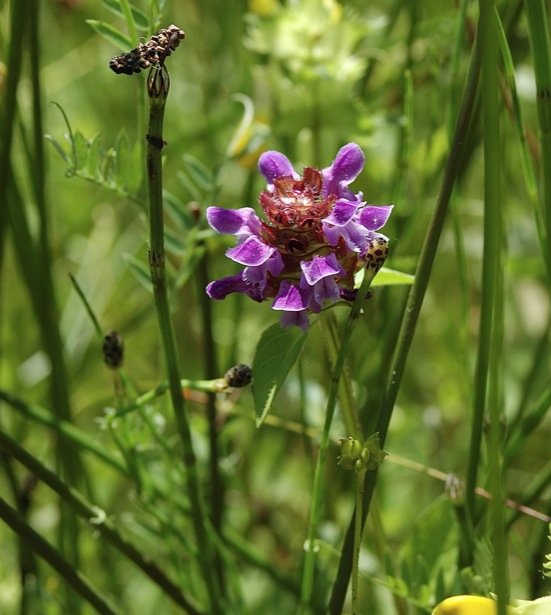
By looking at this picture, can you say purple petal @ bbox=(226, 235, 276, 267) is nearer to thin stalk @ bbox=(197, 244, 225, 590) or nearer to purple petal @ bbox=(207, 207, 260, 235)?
purple petal @ bbox=(207, 207, 260, 235)

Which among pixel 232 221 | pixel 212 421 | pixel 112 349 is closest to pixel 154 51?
pixel 232 221

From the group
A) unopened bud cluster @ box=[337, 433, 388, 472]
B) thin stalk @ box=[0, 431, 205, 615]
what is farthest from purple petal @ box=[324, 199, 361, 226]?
thin stalk @ box=[0, 431, 205, 615]

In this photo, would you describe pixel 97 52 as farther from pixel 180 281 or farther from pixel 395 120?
pixel 180 281

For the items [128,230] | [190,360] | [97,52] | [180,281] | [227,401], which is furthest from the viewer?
[97,52]

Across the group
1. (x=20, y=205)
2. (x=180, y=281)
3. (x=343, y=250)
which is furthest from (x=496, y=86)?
(x=20, y=205)

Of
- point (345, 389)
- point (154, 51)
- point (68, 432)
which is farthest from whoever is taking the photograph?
point (68, 432)

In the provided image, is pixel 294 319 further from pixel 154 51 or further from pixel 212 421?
pixel 212 421
